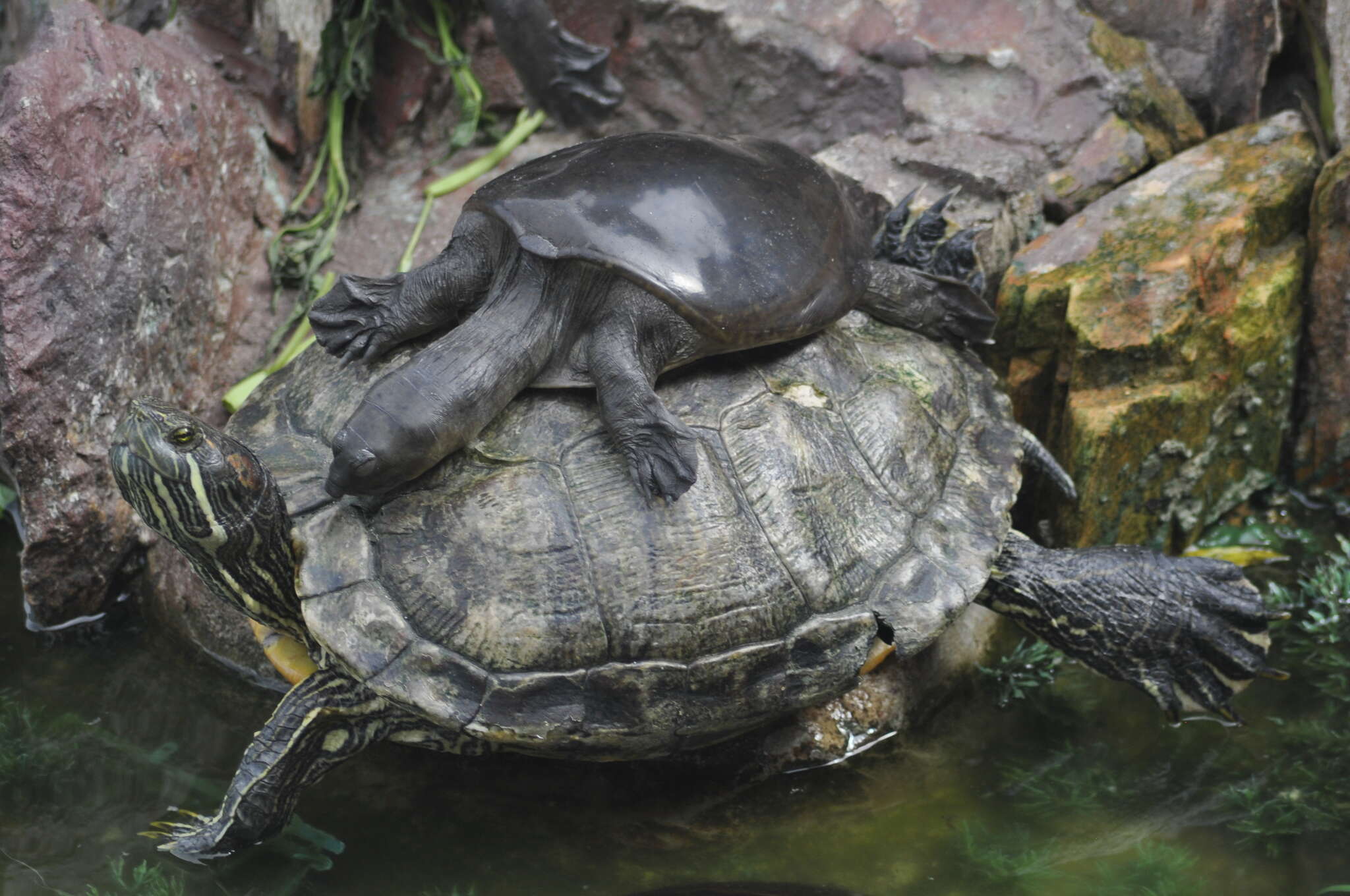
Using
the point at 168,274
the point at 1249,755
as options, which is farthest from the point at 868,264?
the point at 168,274

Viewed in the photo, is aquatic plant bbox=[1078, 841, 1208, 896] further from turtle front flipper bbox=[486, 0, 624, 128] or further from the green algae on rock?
turtle front flipper bbox=[486, 0, 624, 128]

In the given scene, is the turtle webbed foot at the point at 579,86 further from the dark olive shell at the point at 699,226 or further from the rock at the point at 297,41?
the dark olive shell at the point at 699,226

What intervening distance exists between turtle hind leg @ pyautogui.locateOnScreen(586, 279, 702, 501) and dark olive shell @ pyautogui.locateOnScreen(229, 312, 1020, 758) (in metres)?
0.12

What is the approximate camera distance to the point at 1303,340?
14.8 feet

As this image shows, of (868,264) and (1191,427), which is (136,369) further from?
(1191,427)

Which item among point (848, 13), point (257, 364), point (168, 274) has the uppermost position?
point (848, 13)

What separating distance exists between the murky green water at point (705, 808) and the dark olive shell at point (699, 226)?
1512mm

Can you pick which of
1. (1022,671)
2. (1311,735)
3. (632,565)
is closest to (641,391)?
(632,565)

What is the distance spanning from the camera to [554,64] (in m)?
5.35

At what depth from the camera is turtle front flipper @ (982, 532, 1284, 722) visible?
358 cm

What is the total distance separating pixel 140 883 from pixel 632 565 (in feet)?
5.46

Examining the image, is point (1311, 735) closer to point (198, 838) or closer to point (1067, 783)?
point (1067, 783)

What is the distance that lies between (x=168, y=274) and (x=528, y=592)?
7.83 feet

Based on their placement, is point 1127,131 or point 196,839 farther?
point 1127,131
